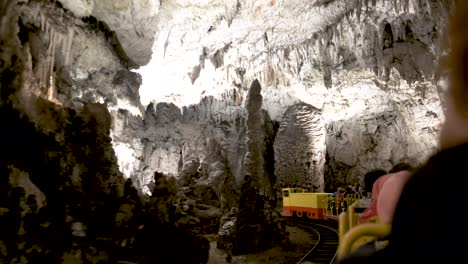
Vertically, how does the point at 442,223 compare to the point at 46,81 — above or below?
below

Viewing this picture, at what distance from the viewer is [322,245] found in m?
10.0

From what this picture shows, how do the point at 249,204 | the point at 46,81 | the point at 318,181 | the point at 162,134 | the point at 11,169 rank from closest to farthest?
the point at 11,169
the point at 249,204
the point at 46,81
the point at 318,181
the point at 162,134

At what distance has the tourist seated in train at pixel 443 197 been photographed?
22.9 inches

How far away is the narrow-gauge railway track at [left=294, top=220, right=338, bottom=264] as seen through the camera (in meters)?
8.66

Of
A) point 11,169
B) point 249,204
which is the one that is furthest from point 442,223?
point 249,204

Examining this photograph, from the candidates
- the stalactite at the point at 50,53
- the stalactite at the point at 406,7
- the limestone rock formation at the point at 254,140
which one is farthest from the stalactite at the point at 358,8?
the stalactite at the point at 50,53

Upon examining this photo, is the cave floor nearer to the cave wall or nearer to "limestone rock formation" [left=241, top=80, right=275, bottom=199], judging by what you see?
"limestone rock formation" [left=241, top=80, right=275, bottom=199]

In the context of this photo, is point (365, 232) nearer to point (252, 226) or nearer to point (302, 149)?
point (252, 226)

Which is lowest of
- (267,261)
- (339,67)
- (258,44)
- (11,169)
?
(267,261)

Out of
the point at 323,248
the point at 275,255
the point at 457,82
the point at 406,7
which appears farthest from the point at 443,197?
the point at 406,7

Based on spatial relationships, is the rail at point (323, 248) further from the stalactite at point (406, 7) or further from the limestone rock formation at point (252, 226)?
the stalactite at point (406, 7)

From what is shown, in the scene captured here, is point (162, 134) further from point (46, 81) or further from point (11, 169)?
point (11, 169)

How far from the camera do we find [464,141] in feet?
2.20

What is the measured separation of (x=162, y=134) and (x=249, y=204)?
16442 millimetres
